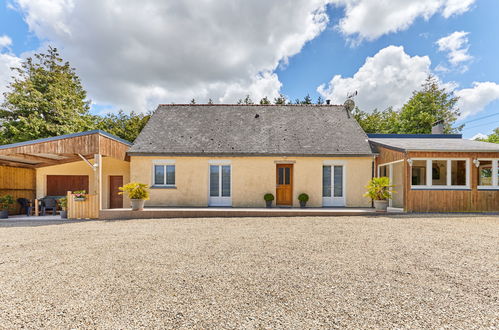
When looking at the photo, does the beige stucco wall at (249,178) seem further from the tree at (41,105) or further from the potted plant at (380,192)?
the tree at (41,105)

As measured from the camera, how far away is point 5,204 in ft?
33.7

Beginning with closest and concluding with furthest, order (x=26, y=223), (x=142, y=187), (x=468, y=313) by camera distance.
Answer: (x=468, y=313) → (x=26, y=223) → (x=142, y=187)

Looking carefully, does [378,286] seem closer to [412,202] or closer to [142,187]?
[412,202]

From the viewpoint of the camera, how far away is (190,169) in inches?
448

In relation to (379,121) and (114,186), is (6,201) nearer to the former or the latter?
(114,186)

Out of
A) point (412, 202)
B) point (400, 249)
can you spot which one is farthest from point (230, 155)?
point (412, 202)

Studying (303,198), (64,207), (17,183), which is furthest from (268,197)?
(17,183)

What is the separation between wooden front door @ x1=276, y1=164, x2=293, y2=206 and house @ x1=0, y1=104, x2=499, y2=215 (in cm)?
5

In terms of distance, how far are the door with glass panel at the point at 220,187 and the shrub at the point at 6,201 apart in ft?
30.1

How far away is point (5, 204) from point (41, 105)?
12.8 metres

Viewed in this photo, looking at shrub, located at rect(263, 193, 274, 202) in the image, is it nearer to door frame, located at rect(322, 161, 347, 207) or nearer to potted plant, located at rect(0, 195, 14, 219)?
door frame, located at rect(322, 161, 347, 207)

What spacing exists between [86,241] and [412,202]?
1240 centimetres

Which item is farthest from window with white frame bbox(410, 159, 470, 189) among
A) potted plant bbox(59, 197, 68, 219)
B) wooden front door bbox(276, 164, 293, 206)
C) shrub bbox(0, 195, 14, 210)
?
shrub bbox(0, 195, 14, 210)

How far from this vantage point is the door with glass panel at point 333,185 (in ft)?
37.4
